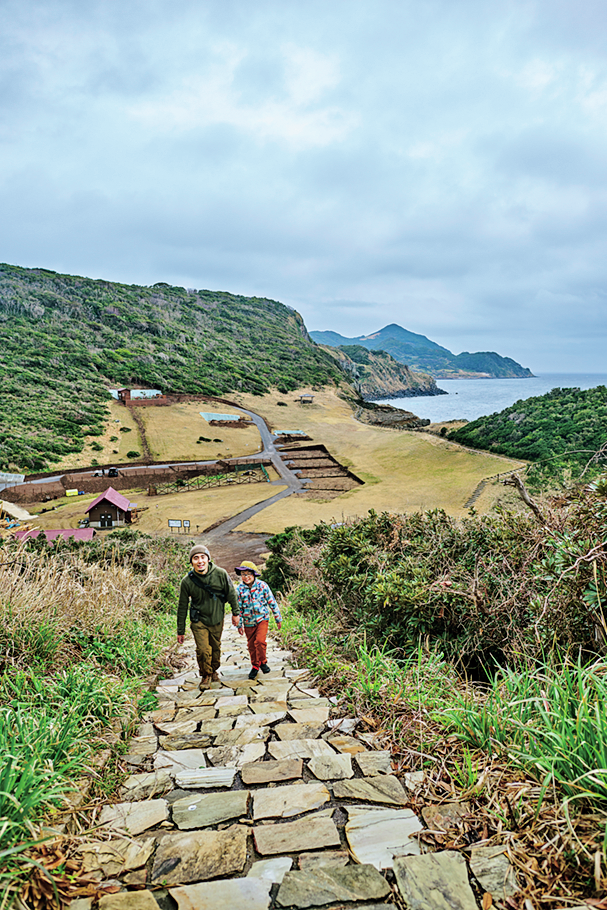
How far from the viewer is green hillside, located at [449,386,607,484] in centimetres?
3428

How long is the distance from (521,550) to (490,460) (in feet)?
115

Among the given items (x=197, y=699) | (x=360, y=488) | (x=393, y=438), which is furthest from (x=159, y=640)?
(x=393, y=438)

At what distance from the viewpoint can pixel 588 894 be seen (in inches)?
48.4

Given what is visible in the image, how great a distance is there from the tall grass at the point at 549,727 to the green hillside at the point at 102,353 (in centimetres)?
4147

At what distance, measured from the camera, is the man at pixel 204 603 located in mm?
4062

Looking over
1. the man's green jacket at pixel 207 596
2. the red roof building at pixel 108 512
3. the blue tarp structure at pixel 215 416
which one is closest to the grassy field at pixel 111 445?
the blue tarp structure at pixel 215 416

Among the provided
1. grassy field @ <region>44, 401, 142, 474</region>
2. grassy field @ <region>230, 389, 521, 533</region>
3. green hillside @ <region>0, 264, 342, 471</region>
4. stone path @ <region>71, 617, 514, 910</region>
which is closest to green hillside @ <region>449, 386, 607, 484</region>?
grassy field @ <region>230, 389, 521, 533</region>

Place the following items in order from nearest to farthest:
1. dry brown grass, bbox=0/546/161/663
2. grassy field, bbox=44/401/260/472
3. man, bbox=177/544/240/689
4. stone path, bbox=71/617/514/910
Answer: stone path, bbox=71/617/514/910 → dry brown grass, bbox=0/546/161/663 → man, bbox=177/544/240/689 → grassy field, bbox=44/401/260/472

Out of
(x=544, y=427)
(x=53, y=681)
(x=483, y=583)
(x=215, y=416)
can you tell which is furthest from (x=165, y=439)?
(x=483, y=583)

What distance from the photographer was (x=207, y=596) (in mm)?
4102

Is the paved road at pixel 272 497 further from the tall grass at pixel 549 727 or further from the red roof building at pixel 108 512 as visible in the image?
the tall grass at pixel 549 727

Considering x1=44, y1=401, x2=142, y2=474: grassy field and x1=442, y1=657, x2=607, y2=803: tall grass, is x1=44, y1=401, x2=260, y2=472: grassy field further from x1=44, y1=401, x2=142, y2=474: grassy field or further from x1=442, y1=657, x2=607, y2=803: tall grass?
x1=442, y1=657, x2=607, y2=803: tall grass

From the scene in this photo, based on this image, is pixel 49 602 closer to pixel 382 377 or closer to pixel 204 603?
pixel 204 603

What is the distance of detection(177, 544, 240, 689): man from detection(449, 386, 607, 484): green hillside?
33.1m
